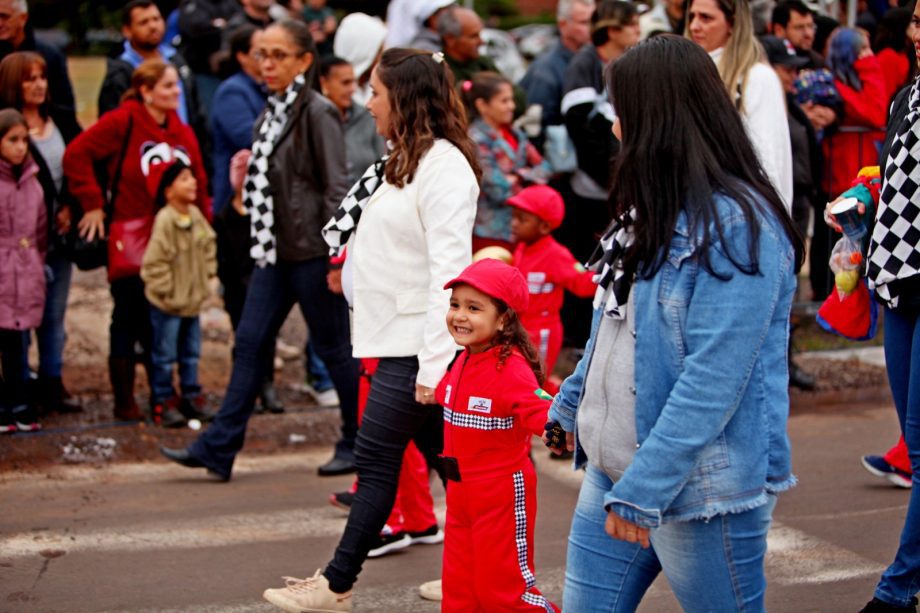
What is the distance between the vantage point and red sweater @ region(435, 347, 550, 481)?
414 centimetres

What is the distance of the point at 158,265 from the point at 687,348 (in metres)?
4.88

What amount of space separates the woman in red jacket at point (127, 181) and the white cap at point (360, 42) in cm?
123

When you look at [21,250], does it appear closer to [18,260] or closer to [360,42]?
[18,260]

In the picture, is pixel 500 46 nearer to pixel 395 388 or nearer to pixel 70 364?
pixel 70 364

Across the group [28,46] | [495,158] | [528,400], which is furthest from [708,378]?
[28,46]

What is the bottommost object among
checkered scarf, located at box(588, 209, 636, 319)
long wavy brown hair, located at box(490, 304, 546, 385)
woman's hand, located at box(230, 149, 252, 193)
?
long wavy brown hair, located at box(490, 304, 546, 385)

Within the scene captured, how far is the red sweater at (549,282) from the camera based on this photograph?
21.6 feet

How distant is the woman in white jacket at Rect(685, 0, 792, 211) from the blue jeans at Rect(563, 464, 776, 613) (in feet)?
10.1

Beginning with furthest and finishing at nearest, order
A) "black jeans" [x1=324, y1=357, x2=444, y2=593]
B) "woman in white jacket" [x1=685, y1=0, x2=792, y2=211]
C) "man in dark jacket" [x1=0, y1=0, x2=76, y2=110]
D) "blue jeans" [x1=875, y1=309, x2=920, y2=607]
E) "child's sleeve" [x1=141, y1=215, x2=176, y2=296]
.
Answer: "man in dark jacket" [x1=0, y1=0, x2=76, y2=110], "child's sleeve" [x1=141, y1=215, x2=176, y2=296], "woman in white jacket" [x1=685, y1=0, x2=792, y2=211], "black jeans" [x1=324, y1=357, x2=444, y2=593], "blue jeans" [x1=875, y1=309, x2=920, y2=607]

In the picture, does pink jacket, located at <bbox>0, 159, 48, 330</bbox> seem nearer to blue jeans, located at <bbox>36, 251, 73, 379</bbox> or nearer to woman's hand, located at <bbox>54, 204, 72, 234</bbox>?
woman's hand, located at <bbox>54, 204, 72, 234</bbox>

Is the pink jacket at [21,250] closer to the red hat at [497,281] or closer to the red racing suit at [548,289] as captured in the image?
the red racing suit at [548,289]

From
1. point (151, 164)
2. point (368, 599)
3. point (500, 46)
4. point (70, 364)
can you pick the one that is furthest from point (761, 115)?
point (500, 46)

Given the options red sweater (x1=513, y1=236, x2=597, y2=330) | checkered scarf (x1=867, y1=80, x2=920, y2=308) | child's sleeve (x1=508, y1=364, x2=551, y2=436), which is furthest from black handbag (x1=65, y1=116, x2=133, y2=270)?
checkered scarf (x1=867, y1=80, x2=920, y2=308)

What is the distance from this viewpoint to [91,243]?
285 inches
